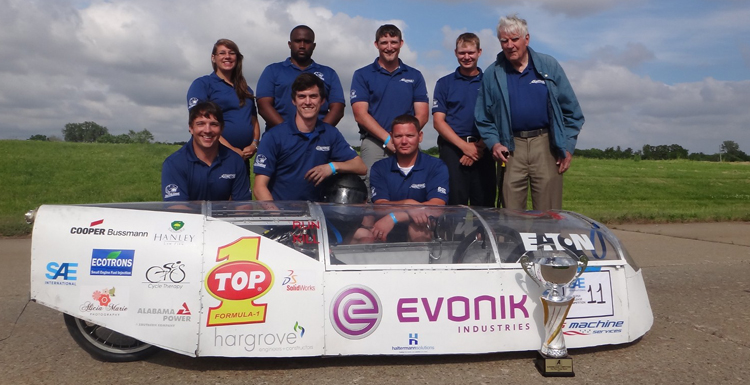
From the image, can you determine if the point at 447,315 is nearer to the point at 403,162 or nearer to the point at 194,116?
the point at 403,162

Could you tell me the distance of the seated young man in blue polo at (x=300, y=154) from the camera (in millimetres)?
4973

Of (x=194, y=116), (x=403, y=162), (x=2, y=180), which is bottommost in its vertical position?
(x=2, y=180)

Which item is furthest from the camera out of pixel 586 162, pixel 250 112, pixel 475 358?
pixel 586 162

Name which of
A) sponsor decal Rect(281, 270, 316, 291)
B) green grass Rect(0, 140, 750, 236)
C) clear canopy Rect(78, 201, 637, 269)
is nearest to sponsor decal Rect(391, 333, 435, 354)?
clear canopy Rect(78, 201, 637, 269)

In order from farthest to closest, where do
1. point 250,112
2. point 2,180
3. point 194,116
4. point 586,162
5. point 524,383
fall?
point 586,162 < point 2,180 < point 250,112 < point 194,116 < point 524,383

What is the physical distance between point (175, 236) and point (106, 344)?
84 cm

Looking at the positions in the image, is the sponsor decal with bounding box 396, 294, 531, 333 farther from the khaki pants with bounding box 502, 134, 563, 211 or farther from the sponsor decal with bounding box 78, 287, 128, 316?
the khaki pants with bounding box 502, 134, 563, 211

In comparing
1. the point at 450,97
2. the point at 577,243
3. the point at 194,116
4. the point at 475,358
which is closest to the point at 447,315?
the point at 475,358

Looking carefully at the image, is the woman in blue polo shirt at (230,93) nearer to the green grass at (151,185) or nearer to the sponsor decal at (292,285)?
the sponsor decal at (292,285)

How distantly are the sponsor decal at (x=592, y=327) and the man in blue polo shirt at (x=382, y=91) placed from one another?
101 inches

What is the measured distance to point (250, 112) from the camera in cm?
591

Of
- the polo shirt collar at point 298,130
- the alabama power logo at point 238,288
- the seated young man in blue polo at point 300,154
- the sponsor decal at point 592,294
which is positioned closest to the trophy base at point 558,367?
the sponsor decal at point 592,294

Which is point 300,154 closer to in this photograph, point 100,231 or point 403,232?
point 403,232

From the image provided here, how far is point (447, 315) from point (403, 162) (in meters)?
1.70
